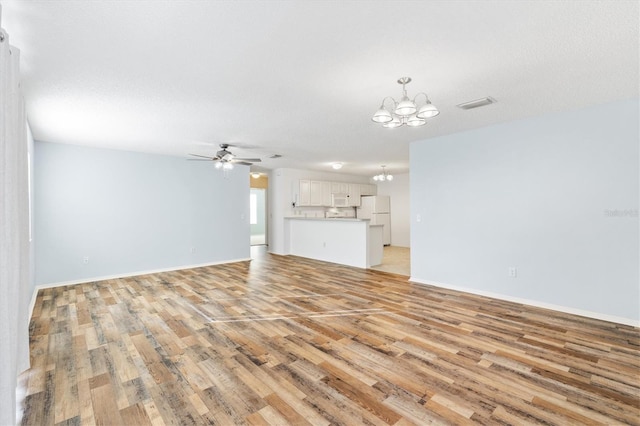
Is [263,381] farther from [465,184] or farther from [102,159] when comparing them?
[102,159]

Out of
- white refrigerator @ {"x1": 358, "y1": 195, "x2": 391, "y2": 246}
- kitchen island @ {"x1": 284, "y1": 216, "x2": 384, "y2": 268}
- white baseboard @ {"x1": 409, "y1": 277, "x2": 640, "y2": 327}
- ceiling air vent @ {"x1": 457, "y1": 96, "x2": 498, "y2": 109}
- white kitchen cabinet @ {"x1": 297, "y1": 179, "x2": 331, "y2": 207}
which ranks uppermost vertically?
ceiling air vent @ {"x1": 457, "y1": 96, "x2": 498, "y2": 109}

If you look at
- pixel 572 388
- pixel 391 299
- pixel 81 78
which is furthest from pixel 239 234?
pixel 572 388

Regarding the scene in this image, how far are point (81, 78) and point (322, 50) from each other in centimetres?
224

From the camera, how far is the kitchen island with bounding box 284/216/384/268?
643cm

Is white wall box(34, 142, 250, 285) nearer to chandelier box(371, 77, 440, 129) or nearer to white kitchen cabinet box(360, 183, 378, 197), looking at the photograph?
white kitchen cabinet box(360, 183, 378, 197)

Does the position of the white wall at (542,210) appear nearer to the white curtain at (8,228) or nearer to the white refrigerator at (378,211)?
the white refrigerator at (378,211)

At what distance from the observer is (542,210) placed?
12.4ft

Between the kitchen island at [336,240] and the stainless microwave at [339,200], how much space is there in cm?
165

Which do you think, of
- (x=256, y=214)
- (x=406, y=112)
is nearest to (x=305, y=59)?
(x=406, y=112)

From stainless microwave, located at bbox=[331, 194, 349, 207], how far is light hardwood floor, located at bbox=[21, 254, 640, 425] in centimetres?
525

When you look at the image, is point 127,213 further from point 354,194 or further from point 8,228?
point 354,194

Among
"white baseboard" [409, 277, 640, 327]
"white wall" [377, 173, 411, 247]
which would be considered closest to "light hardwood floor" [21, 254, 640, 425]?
"white baseboard" [409, 277, 640, 327]

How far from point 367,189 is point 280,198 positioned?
361 centimetres

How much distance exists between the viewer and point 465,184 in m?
4.49
